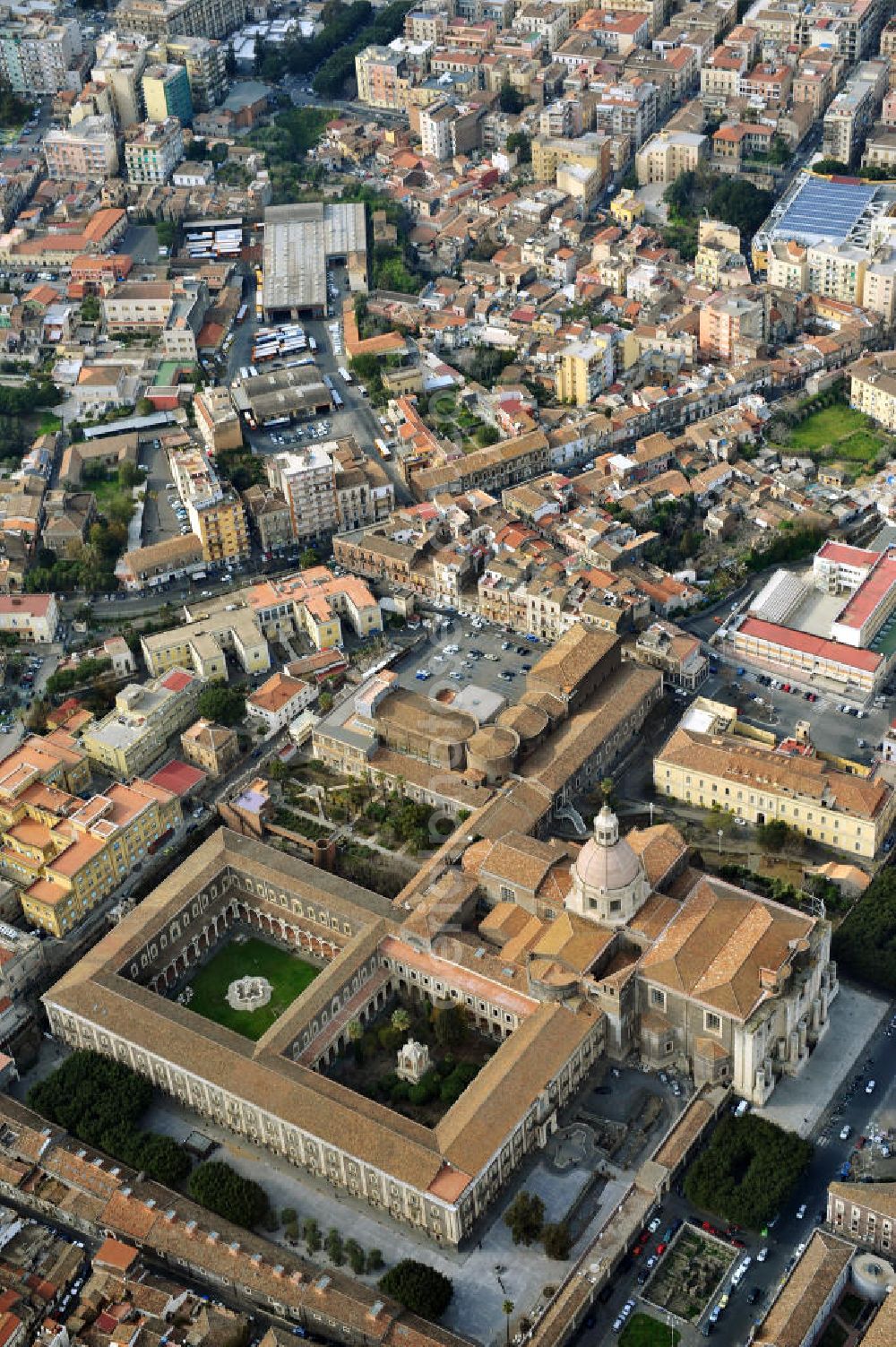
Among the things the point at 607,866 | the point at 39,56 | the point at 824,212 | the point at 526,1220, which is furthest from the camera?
the point at 39,56

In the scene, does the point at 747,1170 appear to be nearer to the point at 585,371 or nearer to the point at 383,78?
the point at 585,371

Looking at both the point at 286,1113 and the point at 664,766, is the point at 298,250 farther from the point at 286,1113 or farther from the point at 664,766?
the point at 286,1113

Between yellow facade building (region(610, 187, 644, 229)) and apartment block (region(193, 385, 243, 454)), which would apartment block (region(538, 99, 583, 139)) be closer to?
yellow facade building (region(610, 187, 644, 229))

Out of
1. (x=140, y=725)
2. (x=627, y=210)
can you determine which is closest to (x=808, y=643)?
(x=140, y=725)

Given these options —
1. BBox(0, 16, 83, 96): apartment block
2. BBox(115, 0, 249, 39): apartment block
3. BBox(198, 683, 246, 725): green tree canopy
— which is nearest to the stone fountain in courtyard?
BBox(198, 683, 246, 725): green tree canopy

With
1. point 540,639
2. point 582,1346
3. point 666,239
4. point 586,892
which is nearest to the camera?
point 582,1346

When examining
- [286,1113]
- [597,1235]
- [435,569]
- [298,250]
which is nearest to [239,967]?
[286,1113]
